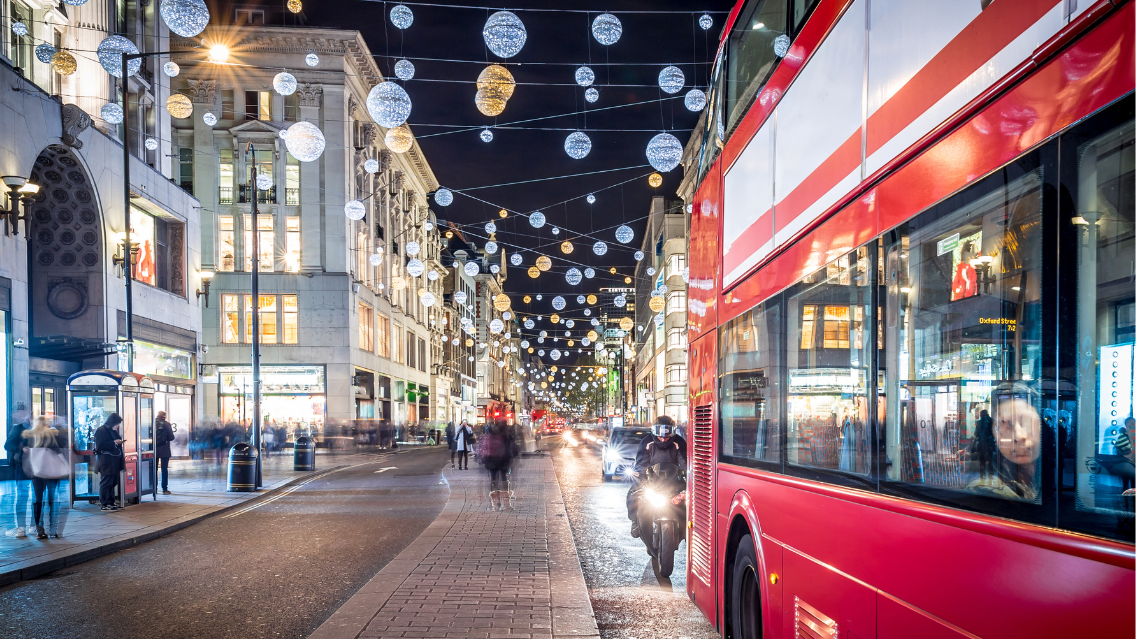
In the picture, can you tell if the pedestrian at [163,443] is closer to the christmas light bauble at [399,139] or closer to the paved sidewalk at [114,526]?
the paved sidewalk at [114,526]

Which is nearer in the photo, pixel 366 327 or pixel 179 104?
pixel 179 104

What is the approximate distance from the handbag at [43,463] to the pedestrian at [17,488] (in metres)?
0.67

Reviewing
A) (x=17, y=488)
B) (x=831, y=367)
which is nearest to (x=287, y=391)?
(x=17, y=488)

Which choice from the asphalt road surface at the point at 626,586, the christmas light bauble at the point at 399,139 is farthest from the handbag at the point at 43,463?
the christmas light bauble at the point at 399,139

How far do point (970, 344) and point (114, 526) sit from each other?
13787 millimetres

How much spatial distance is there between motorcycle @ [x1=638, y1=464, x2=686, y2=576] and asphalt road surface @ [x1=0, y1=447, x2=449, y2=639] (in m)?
3.04

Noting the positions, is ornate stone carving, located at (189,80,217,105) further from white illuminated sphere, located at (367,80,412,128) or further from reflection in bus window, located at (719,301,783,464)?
reflection in bus window, located at (719,301,783,464)

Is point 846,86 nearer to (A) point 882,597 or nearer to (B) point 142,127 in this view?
(A) point 882,597

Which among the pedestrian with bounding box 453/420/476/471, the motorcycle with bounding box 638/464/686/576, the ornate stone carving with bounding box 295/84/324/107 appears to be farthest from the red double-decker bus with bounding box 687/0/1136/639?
the ornate stone carving with bounding box 295/84/324/107

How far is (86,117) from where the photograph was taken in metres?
24.7

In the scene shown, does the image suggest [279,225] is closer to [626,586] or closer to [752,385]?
[626,586]

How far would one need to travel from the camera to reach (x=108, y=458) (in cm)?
1622

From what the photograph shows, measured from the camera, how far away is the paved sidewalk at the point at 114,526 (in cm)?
1042

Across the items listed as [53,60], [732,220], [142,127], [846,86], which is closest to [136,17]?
[142,127]
